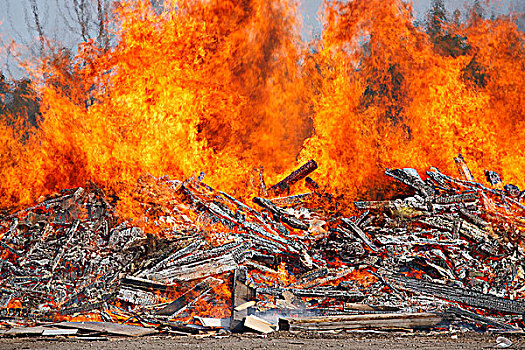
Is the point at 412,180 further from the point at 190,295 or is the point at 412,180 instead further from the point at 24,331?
the point at 24,331

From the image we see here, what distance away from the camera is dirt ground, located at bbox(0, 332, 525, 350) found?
4.25 meters

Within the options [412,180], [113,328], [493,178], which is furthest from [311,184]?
[113,328]

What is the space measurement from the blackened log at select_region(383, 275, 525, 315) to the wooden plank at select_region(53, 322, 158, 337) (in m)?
3.74

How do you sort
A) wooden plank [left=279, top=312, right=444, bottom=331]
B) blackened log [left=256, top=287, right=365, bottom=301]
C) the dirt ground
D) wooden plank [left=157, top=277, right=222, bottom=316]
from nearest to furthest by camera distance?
1. the dirt ground
2. wooden plank [left=279, top=312, right=444, bottom=331]
3. wooden plank [left=157, top=277, right=222, bottom=316]
4. blackened log [left=256, top=287, right=365, bottom=301]

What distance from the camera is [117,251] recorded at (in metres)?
6.82

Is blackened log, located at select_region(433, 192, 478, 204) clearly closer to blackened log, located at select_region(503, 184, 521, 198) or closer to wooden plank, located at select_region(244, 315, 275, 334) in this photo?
blackened log, located at select_region(503, 184, 521, 198)

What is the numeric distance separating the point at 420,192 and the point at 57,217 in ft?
22.4

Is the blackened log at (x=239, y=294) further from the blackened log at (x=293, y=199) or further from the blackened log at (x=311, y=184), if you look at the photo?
the blackened log at (x=311, y=184)

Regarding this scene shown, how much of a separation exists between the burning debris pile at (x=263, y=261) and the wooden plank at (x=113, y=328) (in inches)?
1.0

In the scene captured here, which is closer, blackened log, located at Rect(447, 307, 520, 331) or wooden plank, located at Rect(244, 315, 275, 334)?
wooden plank, located at Rect(244, 315, 275, 334)

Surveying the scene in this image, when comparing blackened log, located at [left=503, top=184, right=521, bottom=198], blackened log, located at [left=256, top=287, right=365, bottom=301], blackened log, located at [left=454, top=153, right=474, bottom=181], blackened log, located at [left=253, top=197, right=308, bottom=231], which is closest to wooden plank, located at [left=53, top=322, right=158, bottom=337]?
blackened log, located at [left=256, top=287, right=365, bottom=301]

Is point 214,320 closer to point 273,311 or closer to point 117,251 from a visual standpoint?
point 273,311

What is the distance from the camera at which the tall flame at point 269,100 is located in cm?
877

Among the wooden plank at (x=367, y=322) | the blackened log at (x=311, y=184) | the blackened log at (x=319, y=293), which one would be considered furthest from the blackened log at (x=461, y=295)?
the blackened log at (x=311, y=184)
